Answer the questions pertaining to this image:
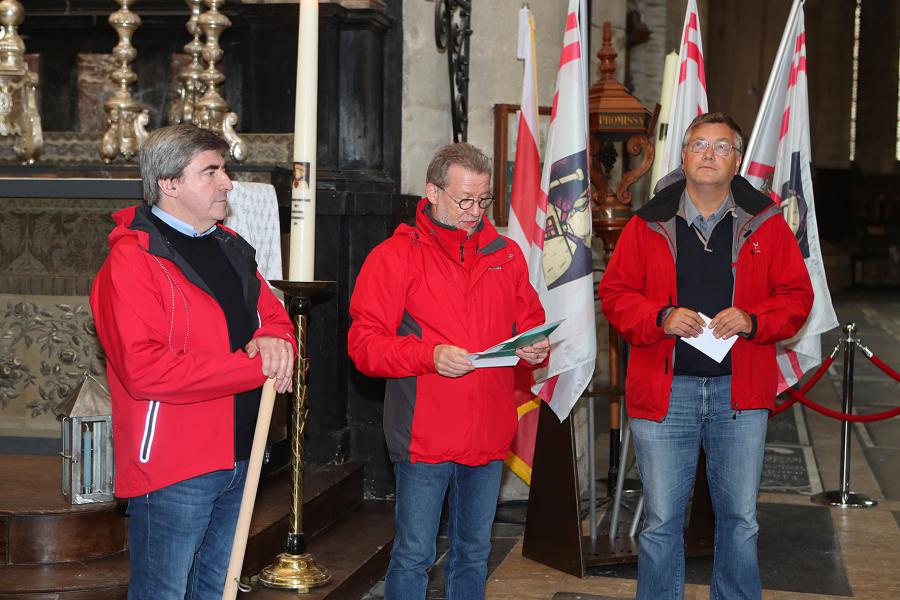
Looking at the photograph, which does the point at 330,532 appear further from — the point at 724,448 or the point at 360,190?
the point at 724,448

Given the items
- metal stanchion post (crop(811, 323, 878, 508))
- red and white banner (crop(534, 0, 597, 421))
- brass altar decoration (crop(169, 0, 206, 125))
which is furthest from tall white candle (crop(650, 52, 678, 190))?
brass altar decoration (crop(169, 0, 206, 125))

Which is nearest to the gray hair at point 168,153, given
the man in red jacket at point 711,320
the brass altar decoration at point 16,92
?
the man in red jacket at point 711,320

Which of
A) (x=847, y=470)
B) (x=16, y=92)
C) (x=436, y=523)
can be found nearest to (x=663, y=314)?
(x=436, y=523)

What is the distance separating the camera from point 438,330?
3.53 metres

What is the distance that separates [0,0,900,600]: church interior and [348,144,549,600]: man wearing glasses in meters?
0.58

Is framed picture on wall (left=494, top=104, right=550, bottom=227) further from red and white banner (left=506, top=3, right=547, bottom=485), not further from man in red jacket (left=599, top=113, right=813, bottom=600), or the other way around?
man in red jacket (left=599, top=113, right=813, bottom=600)

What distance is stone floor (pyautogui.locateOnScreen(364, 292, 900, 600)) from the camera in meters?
5.03

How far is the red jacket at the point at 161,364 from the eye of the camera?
2908 millimetres

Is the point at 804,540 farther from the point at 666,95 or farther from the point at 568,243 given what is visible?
the point at 666,95

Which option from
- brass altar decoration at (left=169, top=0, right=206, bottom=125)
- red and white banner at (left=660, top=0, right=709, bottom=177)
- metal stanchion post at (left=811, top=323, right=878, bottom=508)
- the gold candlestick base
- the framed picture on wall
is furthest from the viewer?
metal stanchion post at (left=811, top=323, right=878, bottom=508)

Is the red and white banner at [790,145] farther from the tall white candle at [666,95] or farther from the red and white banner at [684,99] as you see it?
the tall white candle at [666,95]

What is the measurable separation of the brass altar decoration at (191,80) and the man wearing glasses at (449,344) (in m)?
2.32

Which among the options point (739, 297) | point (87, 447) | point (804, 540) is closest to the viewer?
point (739, 297)

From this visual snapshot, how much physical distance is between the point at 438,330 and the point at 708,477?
1.10 metres
